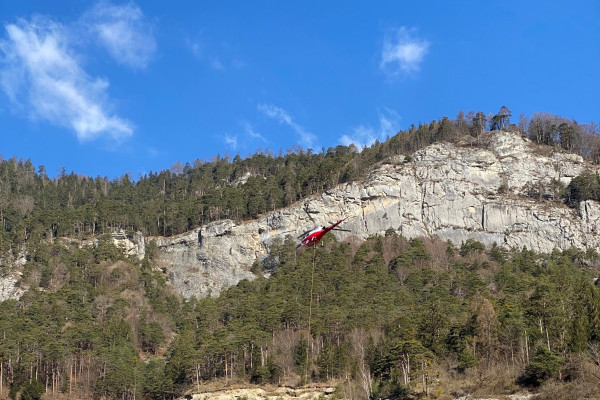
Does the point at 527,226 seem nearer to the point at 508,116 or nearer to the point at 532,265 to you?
the point at 532,265

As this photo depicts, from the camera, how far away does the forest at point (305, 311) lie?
169 ft

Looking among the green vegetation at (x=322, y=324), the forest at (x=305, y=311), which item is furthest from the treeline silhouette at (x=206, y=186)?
the green vegetation at (x=322, y=324)

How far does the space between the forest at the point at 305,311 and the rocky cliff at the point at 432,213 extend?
387 cm

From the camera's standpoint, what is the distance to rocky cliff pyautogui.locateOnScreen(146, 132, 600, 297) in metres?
107

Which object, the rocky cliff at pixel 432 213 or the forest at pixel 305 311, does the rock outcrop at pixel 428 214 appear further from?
the forest at pixel 305 311

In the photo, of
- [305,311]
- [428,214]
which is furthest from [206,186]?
[305,311]

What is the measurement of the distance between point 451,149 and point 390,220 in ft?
67.7

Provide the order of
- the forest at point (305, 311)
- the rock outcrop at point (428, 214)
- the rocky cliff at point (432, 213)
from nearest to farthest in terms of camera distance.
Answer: the forest at point (305, 311), the rock outcrop at point (428, 214), the rocky cliff at point (432, 213)

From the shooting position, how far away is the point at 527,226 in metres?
109

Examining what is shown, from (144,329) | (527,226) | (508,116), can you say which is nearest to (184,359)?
(144,329)

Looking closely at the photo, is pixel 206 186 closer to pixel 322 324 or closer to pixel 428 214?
pixel 428 214

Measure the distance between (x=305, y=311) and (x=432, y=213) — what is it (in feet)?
158

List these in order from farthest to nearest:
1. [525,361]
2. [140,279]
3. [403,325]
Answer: [140,279] → [403,325] → [525,361]

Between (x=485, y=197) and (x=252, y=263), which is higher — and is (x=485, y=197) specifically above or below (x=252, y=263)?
above
